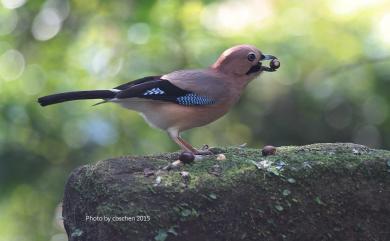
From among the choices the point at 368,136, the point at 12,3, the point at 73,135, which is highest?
the point at 12,3

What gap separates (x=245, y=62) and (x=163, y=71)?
1755mm

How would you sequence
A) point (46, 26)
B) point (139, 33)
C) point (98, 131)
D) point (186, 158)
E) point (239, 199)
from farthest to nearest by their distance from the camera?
point (46, 26)
point (139, 33)
point (98, 131)
point (186, 158)
point (239, 199)

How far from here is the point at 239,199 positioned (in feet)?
14.2

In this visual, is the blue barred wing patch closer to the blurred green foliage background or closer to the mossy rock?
the mossy rock

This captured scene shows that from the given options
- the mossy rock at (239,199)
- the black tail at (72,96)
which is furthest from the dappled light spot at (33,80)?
the mossy rock at (239,199)

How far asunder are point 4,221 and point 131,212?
4321 mm

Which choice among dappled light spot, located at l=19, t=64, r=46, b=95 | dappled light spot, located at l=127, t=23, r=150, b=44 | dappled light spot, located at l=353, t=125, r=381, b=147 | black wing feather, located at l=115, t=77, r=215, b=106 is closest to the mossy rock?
black wing feather, located at l=115, t=77, r=215, b=106

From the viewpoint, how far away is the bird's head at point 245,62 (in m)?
5.92

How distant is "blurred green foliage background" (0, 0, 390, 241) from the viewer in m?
7.34

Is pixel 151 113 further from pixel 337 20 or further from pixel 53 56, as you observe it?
pixel 337 20

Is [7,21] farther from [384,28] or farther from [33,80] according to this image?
[384,28]

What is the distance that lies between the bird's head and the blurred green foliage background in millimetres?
1408

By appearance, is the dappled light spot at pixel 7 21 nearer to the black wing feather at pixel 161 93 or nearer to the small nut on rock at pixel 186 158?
the black wing feather at pixel 161 93

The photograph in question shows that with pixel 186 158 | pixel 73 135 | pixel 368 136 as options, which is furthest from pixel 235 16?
pixel 186 158
